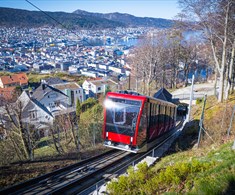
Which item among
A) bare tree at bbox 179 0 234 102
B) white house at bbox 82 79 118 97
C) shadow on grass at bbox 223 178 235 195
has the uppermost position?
bare tree at bbox 179 0 234 102

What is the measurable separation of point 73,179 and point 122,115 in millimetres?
3476

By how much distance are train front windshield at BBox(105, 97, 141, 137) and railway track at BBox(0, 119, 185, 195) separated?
1605 millimetres

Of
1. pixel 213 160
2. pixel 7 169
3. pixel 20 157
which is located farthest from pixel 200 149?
pixel 20 157

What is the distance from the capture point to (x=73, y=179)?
8.08 meters

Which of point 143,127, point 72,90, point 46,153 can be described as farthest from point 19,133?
point 72,90

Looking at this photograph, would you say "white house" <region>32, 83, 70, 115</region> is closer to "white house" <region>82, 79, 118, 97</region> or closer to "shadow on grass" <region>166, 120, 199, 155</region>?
"white house" <region>82, 79, 118, 97</region>

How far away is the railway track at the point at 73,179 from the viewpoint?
7.09 meters

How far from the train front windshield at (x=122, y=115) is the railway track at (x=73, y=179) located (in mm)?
1605

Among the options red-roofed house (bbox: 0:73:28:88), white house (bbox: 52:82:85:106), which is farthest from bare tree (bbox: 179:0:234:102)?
red-roofed house (bbox: 0:73:28:88)

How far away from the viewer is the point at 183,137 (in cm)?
1412

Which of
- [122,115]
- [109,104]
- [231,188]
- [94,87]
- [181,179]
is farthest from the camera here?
[94,87]

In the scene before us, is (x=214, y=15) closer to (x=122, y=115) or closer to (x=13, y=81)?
(x=122, y=115)

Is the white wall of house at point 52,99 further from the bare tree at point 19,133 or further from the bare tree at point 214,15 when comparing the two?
the bare tree at point 214,15

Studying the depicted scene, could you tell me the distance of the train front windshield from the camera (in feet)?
31.2
